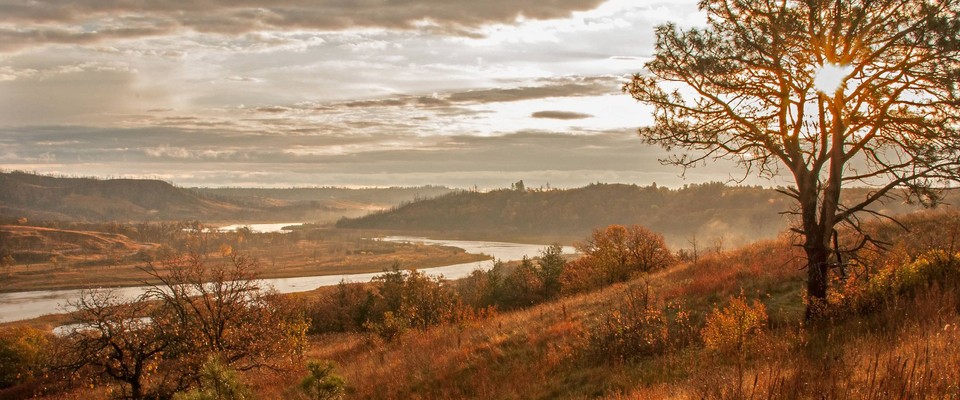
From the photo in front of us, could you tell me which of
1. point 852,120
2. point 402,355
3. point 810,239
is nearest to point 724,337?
point 810,239

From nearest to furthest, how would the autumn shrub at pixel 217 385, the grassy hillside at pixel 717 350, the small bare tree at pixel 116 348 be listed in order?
1. the grassy hillside at pixel 717 350
2. the autumn shrub at pixel 217 385
3. the small bare tree at pixel 116 348

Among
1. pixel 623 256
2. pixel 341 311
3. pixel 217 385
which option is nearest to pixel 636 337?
pixel 217 385

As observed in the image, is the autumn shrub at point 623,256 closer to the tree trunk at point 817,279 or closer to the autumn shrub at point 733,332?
the tree trunk at point 817,279

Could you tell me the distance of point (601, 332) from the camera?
1295cm

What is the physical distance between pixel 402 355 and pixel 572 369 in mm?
7218

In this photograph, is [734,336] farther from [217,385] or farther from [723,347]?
[217,385]

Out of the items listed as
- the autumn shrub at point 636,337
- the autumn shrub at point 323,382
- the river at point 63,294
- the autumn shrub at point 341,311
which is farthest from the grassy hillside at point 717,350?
the river at point 63,294

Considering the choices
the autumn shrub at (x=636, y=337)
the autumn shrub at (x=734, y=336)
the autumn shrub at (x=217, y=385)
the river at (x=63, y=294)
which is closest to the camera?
the autumn shrub at (x=217, y=385)

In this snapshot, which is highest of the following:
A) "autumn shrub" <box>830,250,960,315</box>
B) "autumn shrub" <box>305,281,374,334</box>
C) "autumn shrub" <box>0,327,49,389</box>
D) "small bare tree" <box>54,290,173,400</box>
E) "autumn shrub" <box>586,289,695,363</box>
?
A: "autumn shrub" <box>830,250,960,315</box>

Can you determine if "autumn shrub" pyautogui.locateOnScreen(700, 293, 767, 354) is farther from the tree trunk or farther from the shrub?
the shrub

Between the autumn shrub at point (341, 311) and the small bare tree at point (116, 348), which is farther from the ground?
the small bare tree at point (116, 348)

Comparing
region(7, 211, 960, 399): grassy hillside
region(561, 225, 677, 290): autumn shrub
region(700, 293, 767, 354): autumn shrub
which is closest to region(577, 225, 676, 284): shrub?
region(561, 225, 677, 290): autumn shrub

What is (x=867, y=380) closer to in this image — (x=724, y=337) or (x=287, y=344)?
(x=724, y=337)

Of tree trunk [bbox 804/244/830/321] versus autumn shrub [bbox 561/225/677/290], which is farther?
autumn shrub [bbox 561/225/677/290]
